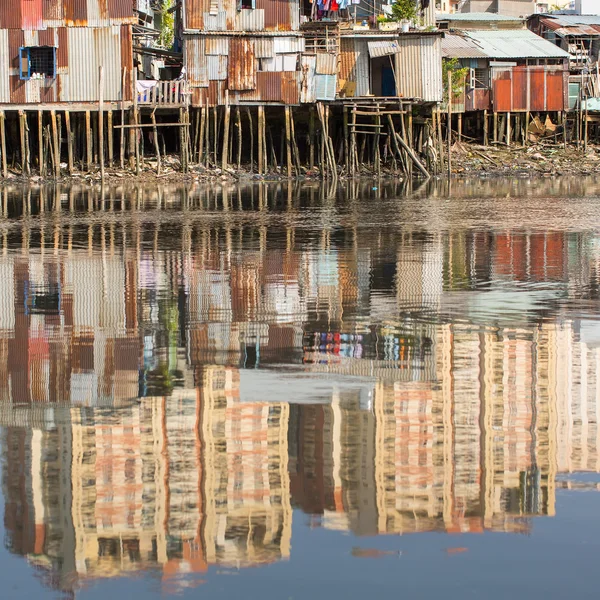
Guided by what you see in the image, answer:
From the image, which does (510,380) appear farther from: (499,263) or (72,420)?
(499,263)

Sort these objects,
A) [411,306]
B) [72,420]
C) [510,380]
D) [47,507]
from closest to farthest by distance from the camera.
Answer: [47,507]
[72,420]
[510,380]
[411,306]

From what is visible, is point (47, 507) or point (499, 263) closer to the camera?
point (47, 507)

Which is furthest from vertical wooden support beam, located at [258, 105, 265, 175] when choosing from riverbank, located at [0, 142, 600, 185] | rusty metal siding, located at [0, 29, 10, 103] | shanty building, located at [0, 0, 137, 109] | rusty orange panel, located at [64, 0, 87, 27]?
rusty metal siding, located at [0, 29, 10, 103]

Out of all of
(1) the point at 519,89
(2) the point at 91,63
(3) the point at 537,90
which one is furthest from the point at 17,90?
(3) the point at 537,90

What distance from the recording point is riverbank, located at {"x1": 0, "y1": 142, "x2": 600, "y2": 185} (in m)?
40.0

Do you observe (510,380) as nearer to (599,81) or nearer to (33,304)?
(33,304)

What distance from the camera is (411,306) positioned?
1204cm

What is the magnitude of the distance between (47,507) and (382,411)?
7.87 feet

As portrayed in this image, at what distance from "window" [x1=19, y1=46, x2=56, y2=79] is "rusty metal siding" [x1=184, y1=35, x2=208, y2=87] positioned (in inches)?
173

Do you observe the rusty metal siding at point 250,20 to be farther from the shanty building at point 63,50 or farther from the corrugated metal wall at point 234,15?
the shanty building at point 63,50

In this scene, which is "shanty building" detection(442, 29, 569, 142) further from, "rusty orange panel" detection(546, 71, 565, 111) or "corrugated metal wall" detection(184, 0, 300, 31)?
"corrugated metal wall" detection(184, 0, 300, 31)

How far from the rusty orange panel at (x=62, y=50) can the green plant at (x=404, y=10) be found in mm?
11587

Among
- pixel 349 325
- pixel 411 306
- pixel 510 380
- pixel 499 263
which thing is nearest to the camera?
pixel 510 380

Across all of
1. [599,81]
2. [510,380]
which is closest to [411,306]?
[510,380]
